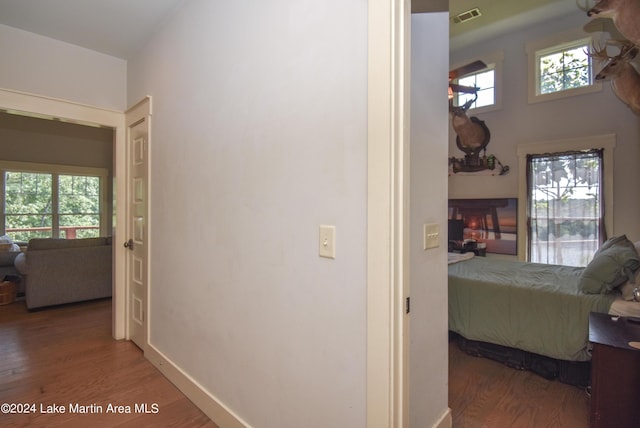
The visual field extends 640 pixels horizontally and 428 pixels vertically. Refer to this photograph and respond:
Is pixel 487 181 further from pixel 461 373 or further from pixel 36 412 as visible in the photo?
pixel 36 412

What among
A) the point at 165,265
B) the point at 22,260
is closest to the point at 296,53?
the point at 165,265

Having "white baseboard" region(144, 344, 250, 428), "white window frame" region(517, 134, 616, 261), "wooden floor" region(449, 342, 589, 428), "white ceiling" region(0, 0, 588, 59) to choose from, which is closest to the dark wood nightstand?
"wooden floor" region(449, 342, 589, 428)

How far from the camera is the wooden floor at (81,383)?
1.94m

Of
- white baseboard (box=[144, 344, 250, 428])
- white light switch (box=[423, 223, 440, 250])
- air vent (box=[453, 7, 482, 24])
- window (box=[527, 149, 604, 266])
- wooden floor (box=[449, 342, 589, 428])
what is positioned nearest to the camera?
white light switch (box=[423, 223, 440, 250])

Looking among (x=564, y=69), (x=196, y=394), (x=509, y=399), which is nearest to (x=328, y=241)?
(x=196, y=394)

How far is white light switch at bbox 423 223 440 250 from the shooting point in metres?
1.49

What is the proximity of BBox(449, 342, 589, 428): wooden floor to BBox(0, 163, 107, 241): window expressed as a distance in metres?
7.42

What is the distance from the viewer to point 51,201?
21.1ft

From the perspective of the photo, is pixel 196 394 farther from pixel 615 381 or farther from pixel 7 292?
pixel 7 292

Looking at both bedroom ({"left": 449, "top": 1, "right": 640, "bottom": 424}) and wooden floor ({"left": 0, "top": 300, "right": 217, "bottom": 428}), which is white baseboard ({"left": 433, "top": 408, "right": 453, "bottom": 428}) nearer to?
wooden floor ({"left": 0, "top": 300, "right": 217, "bottom": 428})

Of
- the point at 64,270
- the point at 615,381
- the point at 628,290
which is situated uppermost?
the point at 628,290

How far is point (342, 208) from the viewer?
1.25 metres

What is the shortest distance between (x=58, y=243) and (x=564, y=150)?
6820mm

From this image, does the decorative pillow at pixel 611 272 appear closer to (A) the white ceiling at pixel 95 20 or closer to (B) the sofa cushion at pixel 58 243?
(A) the white ceiling at pixel 95 20
